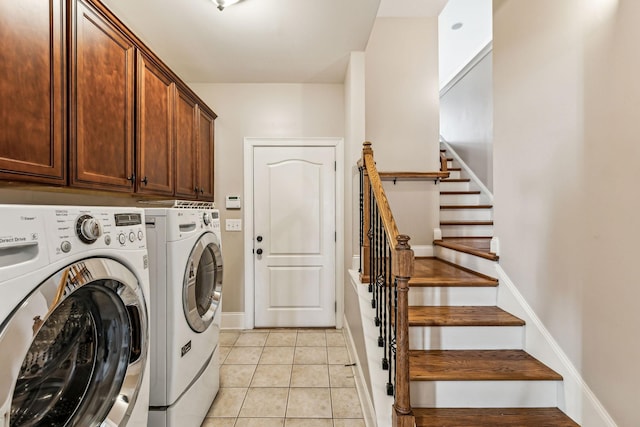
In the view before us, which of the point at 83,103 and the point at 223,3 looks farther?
the point at 223,3

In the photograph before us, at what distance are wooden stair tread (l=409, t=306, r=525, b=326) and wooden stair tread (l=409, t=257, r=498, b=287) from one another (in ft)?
0.52

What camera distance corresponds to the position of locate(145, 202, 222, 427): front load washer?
1382mm

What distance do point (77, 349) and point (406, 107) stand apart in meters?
3.15

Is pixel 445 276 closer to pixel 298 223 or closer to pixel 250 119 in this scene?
pixel 298 223

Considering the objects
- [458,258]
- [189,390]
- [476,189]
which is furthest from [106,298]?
[476,189]

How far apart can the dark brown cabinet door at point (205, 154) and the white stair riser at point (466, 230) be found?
259 cm

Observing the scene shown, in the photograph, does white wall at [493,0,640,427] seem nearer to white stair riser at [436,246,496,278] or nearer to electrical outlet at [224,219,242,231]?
white stair riser at [436,246,496,278]

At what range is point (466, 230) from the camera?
3.24 metres

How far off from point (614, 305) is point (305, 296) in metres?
2.36

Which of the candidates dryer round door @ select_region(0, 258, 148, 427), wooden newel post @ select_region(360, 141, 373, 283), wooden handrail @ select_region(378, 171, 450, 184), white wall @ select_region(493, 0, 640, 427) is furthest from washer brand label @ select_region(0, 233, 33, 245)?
wooden handrail @ select_region(378, 171, 450, 184)

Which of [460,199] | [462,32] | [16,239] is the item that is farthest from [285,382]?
[462,32]

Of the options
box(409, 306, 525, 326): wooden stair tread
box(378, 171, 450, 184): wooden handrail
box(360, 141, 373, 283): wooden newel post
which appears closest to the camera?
box(409, 306, 525, 326): wooden stair tread

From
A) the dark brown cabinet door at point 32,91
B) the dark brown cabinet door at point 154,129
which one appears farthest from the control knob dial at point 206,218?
the dark brown cabinet door at point 32,91

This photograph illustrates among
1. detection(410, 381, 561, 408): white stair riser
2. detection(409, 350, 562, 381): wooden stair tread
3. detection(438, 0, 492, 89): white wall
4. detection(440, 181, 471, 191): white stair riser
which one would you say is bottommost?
detection(410, 381, 561, 408): white stair riser
